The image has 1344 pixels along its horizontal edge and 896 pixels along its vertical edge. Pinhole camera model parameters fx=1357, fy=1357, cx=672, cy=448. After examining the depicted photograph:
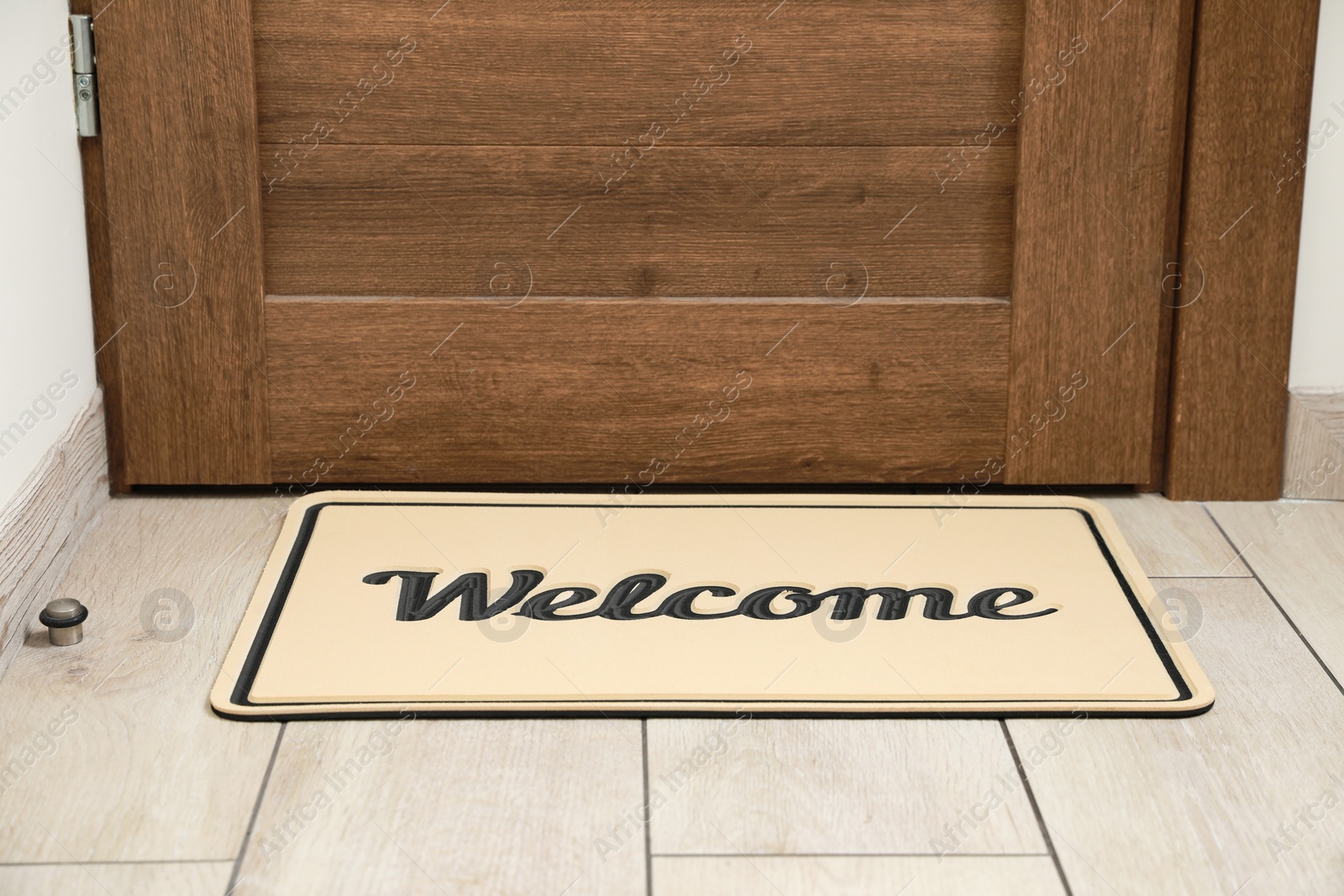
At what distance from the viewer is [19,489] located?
54.4 inches

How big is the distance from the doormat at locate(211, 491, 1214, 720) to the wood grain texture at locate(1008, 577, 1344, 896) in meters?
0.04

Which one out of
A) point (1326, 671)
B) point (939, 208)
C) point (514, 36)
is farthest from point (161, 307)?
point (1326, 671)

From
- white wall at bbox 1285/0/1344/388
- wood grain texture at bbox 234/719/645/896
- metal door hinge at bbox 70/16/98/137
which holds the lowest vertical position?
wood grain texture at bbox 234/719/645/896

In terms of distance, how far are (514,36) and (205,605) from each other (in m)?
0.72

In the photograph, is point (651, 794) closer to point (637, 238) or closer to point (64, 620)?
point (64, 620)

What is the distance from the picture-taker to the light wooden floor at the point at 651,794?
3.26 feet

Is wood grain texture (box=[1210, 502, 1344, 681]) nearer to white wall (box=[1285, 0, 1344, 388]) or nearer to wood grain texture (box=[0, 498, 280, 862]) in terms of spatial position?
white wall (box=[1285, 0, 1344, 388])

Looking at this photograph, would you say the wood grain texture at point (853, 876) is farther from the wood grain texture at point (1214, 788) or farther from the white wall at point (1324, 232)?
the white wall at point (1324, 232)

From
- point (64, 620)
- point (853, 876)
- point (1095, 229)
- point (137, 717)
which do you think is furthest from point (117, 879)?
point (1095, 229)

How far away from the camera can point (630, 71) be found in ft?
5.17

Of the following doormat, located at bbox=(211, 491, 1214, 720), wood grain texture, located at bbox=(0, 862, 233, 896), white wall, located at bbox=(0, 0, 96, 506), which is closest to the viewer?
wood grain texture, located at bbox=(0, 862, 233, 896)

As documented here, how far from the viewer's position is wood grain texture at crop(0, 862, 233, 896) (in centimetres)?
96

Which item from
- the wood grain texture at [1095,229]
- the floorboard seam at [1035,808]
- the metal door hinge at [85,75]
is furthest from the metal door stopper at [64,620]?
the wood grain texture at [1095,229]

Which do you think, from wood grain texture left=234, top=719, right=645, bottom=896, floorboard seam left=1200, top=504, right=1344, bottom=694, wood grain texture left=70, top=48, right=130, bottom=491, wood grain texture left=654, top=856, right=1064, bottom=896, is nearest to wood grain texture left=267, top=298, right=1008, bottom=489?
wood grain texture left=70, top=48, right=130, bottom=491
